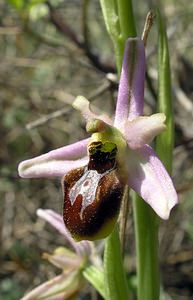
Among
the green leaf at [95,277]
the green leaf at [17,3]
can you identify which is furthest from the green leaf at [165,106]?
the green leaf at [17,3]

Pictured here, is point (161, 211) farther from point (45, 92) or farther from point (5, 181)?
point (45, 92)

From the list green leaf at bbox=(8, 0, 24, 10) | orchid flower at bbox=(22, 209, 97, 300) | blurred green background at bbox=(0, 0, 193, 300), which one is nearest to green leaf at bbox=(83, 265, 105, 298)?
orchid flower at bbox=(22, 209, 97, 300)

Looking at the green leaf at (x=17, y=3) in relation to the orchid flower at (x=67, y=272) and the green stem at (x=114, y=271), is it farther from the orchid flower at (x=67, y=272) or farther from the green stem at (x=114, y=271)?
the green stem at (x=114, y=271)

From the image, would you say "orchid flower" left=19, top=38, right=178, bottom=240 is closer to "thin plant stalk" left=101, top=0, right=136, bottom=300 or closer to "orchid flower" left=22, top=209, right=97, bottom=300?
"thin plant stalk" left=101, top=0, right=136, bottom=300

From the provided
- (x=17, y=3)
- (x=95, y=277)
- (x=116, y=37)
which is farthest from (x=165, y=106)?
(x=17, y=3)

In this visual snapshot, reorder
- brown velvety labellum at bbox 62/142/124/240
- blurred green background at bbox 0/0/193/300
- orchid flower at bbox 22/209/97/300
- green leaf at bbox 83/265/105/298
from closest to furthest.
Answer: brown velvety labellum at bbox 62/142/124/240, green leaf at bbox 83/265/105/298, orchid flower at bbox 22/209/97/300, blurred green background at bbox 0/0/193/300

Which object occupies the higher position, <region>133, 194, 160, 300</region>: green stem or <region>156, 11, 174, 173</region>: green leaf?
<region>156, 11, 174, 173</region>: green leaf
